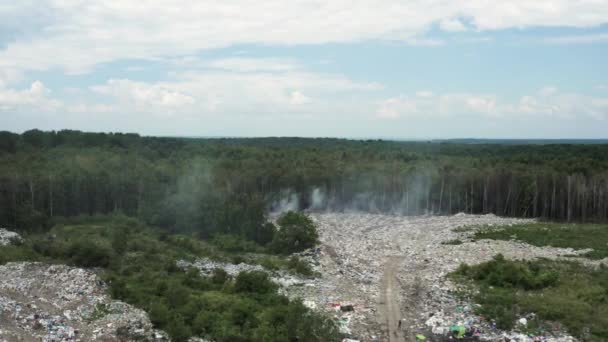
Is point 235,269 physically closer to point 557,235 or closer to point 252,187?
point 557,235

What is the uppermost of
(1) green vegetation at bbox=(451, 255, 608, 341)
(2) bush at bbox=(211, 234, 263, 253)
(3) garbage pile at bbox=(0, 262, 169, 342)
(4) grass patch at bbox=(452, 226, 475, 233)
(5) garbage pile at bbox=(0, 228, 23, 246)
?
(5) garbage pile at bbox=(0, 228, 23, 246)

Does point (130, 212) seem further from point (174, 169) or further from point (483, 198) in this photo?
point (483, 198)

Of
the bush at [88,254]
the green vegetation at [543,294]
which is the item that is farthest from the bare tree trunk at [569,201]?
the bush at [88,254]

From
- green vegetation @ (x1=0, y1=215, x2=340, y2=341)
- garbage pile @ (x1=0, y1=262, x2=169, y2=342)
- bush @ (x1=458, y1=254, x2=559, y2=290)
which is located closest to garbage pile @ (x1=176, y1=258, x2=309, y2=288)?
green vegetation @ (x1=0, y1=215, x2=340, y2=341)

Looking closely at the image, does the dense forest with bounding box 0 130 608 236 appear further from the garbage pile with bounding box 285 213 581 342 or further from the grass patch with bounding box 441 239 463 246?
the grass patch with bounding box 441 239 463 246

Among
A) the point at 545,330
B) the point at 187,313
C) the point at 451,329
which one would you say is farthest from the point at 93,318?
the point at 545,330

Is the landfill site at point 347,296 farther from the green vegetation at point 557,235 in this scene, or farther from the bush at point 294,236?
the green vegetation at point 557,235
